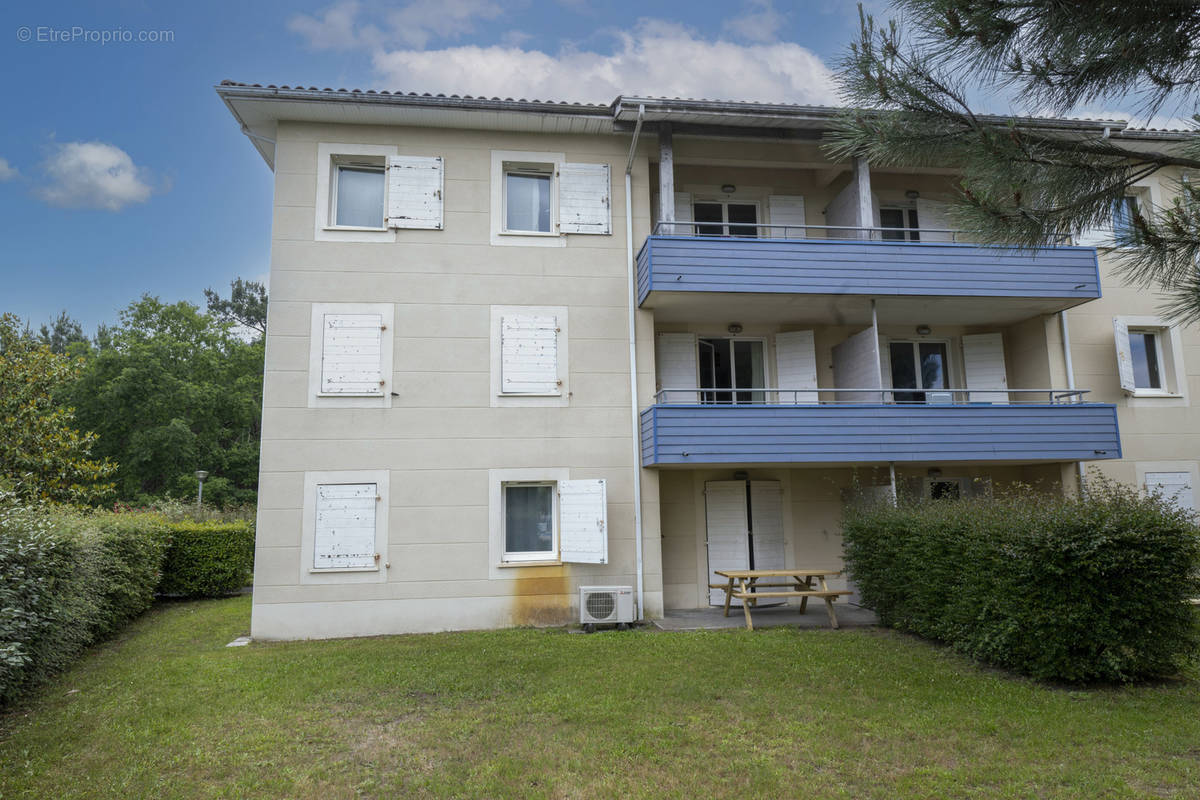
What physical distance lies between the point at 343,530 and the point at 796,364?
8.16 meters

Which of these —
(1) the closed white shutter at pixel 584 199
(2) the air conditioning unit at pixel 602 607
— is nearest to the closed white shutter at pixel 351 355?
(1) the closed white shutter at pixel 584 199

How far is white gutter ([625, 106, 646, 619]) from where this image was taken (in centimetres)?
1128

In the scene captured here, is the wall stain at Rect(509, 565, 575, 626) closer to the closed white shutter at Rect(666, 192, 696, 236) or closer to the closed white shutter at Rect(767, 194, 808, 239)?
the closed white shutter at Rect(666, 192, 696, 236)

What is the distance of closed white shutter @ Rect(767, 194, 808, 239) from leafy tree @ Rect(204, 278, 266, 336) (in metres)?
36.4

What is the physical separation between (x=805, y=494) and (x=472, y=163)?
8.26m

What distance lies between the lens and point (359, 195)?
1175 cm

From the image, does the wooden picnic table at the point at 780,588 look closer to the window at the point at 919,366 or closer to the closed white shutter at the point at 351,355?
the window at the point at 919,366

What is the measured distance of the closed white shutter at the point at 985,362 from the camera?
13516mm

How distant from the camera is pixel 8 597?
6457 mm

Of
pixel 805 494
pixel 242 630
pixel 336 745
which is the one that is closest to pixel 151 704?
pixel 336 745

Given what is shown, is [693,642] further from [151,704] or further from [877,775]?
[151,704]

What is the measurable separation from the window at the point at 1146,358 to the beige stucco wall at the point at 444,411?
9.55m

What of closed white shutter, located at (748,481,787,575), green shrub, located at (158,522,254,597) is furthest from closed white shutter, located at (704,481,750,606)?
green shrub, located at (158,522,254,597)

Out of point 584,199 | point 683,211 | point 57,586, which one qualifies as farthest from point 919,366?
point 57,586
